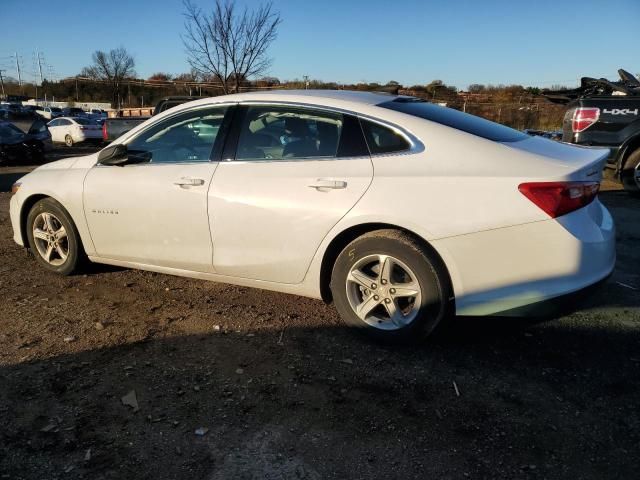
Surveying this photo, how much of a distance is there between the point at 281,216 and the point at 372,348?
104cm

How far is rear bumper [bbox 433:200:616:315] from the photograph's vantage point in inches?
116

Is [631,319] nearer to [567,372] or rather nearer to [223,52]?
[567,372]

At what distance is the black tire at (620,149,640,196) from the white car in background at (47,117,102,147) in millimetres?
22634

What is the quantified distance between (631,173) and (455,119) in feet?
20.6

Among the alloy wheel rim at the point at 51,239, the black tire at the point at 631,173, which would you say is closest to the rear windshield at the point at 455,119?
the alloy wheel rim at the point at 51,239

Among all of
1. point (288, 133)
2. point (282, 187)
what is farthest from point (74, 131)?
point (282, 187)

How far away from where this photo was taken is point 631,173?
8445mm

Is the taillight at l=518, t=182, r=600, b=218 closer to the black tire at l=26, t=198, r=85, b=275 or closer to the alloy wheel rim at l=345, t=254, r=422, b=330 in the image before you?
the alloy wheel rim at l=345, t=254, r=422, b=330

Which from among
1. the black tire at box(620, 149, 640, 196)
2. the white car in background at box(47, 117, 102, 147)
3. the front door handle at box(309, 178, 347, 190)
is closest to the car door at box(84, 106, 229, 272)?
the front door handle at box(309, 178, 347, 190)

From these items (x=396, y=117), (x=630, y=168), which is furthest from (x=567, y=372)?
(x=630, y=168)

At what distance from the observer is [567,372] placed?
3104 millimetres

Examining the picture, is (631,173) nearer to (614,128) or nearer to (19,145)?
(614,128)

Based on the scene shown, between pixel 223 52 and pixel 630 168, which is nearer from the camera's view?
pixel 630 168

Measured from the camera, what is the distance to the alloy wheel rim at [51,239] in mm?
4668
